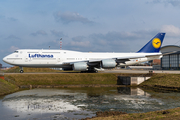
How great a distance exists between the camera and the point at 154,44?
41.5 metres

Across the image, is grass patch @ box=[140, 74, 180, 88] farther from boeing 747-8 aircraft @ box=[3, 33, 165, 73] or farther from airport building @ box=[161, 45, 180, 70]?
airport building @ box=[161, 45, 180, 70]

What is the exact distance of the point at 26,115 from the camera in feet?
42.9

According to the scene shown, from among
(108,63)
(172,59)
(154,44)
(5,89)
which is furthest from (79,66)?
(172,59)

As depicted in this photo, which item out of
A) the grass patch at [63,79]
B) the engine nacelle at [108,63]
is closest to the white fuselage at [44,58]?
the engine nacelle at [108,63]

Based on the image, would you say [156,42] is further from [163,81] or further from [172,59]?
[172,59]

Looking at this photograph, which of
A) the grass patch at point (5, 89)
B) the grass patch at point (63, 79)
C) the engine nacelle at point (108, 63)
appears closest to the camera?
the grass patch at point (5, 89)

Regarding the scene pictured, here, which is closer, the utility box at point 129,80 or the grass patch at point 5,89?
the grass patch at point 5,89

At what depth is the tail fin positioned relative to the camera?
1624 inches

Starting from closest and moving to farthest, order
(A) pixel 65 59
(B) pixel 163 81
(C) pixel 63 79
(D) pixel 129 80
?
(B) pixel 163 81 → (C) pixel 63 79 → (D) pixel 129 80 → (A) pixel 65 59

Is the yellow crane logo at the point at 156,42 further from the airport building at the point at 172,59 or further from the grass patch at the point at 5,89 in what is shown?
the grass patch at the point at 5,89

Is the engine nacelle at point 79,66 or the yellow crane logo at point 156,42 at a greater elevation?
the yellow crane logo at point 156,42

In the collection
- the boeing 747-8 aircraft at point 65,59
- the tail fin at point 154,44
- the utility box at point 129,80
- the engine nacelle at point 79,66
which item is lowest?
the utility box at point 129,80

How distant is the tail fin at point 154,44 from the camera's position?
1624 inches

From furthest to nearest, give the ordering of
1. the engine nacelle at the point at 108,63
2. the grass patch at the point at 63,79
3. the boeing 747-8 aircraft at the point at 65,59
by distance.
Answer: the engine nacelle at the point at 108,63
the boeing 747-8 aircraft at the point at 65,59
the grass patch at the point at 63,79
